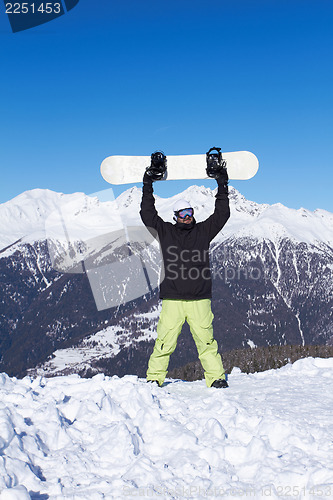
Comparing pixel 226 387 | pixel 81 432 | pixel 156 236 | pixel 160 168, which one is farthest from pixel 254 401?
pixel 160 168

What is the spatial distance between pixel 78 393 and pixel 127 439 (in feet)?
4.97

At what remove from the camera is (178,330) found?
6.52 meters

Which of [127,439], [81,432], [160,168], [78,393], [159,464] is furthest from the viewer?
[160,168]

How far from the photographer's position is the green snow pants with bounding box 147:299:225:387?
6395 mm

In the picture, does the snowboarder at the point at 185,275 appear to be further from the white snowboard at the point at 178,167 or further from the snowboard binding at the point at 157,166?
the white snowboard at the point at 178,167

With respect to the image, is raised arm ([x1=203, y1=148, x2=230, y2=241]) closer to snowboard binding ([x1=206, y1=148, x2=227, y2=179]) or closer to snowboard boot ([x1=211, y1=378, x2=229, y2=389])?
snowboard binding ([x1=206, y1=148, x2=227, y2=179])

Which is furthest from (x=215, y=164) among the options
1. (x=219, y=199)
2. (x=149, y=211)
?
(x=149, y=211)

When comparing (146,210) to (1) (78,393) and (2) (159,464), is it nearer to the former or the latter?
(1) (78,393)

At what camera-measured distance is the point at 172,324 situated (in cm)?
639

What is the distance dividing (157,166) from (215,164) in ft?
3.15

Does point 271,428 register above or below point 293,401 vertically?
above

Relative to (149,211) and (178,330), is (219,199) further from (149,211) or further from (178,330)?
(178,330)

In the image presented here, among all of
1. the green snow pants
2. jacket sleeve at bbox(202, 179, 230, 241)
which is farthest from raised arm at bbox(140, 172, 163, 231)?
the green snow pants

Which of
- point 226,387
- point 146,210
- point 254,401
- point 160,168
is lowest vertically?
point 226,387
